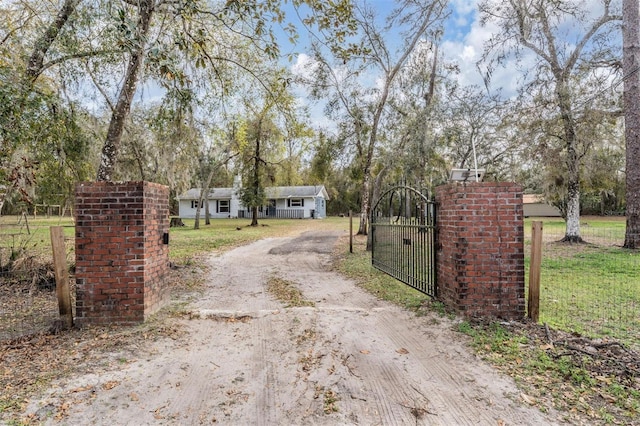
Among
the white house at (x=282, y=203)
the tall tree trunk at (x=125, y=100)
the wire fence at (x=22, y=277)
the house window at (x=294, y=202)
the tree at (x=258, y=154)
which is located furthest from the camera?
the house window at (x=294, y=202)

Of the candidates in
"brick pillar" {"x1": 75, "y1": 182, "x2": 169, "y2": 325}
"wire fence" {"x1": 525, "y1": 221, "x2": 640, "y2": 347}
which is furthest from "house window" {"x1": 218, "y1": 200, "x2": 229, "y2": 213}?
"brick pillar" {"x1": 75, "y1": 182, "x2": 169, "y2": 325}

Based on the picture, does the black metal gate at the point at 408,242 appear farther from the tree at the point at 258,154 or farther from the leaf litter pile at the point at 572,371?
the tree at the point at 258,154

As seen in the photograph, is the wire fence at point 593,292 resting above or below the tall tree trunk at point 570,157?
below

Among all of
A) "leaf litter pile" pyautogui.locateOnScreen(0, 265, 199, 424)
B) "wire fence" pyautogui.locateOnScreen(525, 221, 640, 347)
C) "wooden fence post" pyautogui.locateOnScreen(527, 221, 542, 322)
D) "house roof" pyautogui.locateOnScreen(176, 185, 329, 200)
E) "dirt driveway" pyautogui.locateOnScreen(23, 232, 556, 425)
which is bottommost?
"wire fence" pyautogui.locateOnScreen(525, 221, 640, 347)

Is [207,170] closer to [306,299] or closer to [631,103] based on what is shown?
[306,299]

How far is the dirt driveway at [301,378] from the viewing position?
2371 millimetres

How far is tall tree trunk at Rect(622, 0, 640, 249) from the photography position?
9.58 metres

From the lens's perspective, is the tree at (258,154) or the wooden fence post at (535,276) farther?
the tree at (258,154)

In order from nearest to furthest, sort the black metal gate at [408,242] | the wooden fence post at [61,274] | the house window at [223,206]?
the wooden fence post at [61,274]
the black metal gate at [408,242]
the house window at [223,206]

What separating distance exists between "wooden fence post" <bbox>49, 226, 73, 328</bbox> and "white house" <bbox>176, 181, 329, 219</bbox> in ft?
96.0

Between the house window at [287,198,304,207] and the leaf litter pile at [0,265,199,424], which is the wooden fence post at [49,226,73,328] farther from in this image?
the house window at [287,198,304,207]

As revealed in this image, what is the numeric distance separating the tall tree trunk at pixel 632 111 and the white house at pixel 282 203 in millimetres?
25746

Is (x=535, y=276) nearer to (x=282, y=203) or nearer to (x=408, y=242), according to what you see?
(x=408, y=242)

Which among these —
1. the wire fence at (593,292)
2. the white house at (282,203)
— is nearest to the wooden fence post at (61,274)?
the wire fence at (593,292)
